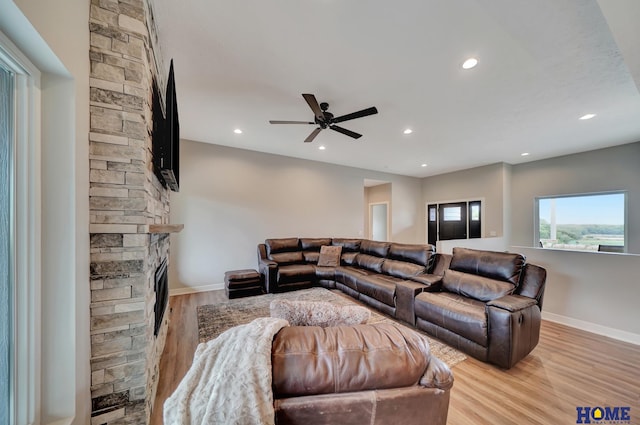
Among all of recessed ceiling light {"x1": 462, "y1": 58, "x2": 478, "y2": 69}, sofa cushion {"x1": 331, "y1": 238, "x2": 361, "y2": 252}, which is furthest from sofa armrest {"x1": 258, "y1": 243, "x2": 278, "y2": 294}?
recessed ceiling light {"x1": 462, "y1": 58, "x2": 478, "y2": 69}

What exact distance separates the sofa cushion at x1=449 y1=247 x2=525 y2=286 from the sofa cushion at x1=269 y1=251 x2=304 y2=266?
292cm

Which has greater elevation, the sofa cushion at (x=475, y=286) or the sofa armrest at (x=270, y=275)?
the sofa cushion at (x=475, y=286)

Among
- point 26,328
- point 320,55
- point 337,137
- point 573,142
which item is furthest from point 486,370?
point 573,142

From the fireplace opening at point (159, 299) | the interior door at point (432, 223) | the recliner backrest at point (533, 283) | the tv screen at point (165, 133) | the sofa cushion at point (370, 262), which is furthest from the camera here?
the interior door at point (432, 223)

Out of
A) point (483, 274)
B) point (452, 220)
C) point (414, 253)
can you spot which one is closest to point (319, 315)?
point (483, 274)

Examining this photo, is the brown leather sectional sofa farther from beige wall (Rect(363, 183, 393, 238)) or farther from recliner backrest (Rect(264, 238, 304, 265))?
beige wall (Rect(363, 183, 393, 238))

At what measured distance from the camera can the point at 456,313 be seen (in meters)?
2.40

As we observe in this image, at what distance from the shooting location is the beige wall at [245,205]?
14.6 feet

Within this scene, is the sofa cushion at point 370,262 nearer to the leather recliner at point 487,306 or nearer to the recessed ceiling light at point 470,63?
the leather recliner at point 487,306

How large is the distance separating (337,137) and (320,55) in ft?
7.09

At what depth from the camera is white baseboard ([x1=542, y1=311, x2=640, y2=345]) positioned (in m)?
2.66

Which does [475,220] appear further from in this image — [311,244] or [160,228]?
A: [160,228]

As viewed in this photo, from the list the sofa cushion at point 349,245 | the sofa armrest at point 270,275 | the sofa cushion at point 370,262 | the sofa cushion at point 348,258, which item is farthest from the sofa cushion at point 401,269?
the sofa armrest at point 270,275

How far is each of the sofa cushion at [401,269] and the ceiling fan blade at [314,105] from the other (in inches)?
101
